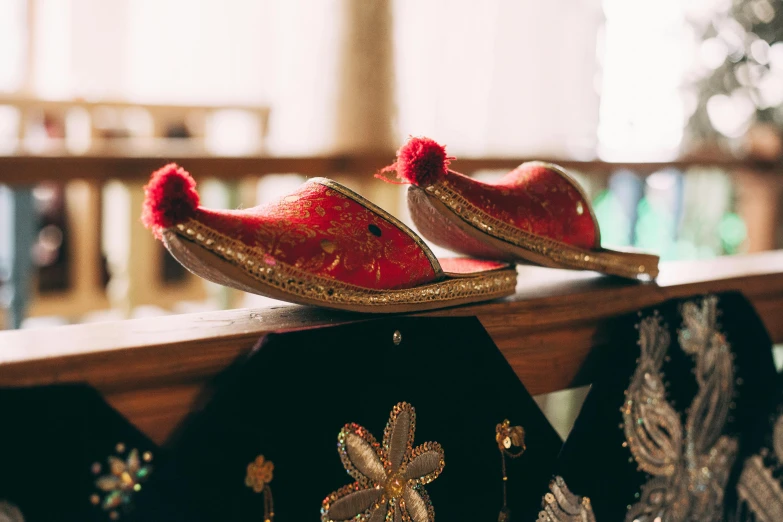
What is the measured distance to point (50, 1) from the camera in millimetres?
3723

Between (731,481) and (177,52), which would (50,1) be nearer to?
(177,52)

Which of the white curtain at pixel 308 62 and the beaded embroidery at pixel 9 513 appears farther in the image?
the white curtain at pixel 308 62

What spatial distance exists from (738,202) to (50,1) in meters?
3.40

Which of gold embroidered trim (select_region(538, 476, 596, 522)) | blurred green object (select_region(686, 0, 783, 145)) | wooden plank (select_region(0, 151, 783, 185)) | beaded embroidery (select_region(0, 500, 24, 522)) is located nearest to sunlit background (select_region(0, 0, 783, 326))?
blurred green object (select_region(686, 0, 783, 145))

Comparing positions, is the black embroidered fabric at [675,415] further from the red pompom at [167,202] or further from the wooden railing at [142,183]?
the wooden railing at [142,183]

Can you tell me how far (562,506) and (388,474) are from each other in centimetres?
24

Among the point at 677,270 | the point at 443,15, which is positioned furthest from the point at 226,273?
the point at 443,15

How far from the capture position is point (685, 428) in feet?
2.99

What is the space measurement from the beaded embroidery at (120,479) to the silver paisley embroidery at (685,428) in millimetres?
533

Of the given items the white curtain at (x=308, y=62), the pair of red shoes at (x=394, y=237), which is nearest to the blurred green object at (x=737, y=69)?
the white curtain at (x=308, y=62)

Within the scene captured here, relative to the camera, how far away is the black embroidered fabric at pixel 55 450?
500mm

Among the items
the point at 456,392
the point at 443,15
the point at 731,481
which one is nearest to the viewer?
the point at 456,392

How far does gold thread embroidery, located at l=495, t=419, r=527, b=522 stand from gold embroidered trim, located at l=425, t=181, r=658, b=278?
18 cm

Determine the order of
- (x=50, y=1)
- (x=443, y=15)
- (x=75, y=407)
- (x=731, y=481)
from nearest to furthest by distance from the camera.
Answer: (x=75, y=407) → (x=731, y=481) → (x=443, y=15) → (x=50, y=1)
